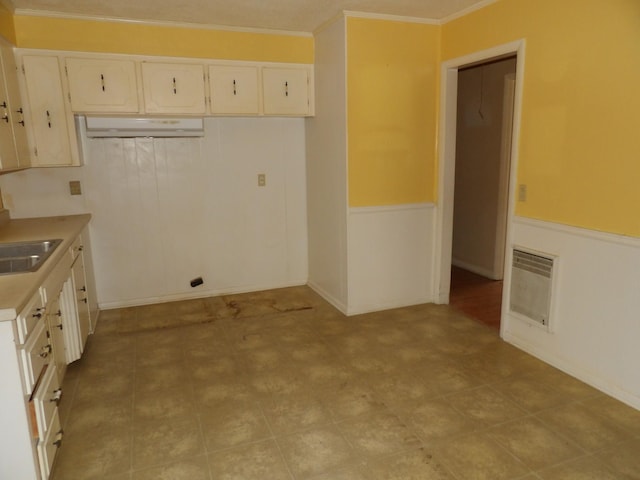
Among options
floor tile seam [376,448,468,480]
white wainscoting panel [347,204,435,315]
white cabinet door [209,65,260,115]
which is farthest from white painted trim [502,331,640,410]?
white cabinet door [209,65,260,115]

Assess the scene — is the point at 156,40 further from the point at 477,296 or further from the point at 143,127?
the point at 477,296

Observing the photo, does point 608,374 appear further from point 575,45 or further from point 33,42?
point 33,42

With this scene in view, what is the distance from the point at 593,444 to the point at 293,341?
204 centimetres

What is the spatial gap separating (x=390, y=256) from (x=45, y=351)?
9.09 feet

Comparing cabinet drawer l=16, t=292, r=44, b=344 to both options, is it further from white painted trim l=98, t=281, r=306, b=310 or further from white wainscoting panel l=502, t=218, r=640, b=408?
white wainscoting panel l=502, t=218, r=640, b=408

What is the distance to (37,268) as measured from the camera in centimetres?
221

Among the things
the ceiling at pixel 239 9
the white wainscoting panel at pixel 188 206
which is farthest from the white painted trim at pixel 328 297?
the ceiling at pixel 239 9

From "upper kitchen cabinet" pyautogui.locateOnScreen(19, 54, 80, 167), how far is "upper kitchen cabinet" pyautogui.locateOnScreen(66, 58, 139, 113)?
96 mm

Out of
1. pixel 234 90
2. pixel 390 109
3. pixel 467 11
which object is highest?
pixel 467 11

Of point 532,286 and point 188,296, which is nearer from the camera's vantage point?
point 532,286

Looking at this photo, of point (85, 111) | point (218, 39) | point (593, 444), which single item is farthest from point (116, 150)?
point (593, 444)

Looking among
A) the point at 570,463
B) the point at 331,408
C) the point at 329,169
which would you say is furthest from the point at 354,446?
the point at 329,169

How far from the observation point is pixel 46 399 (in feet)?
6.54

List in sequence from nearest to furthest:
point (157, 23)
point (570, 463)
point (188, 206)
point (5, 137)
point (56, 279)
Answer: point (570, 463) → point (56, 279) → point (5, 137) → point (157, 23) → point (188, 206)
